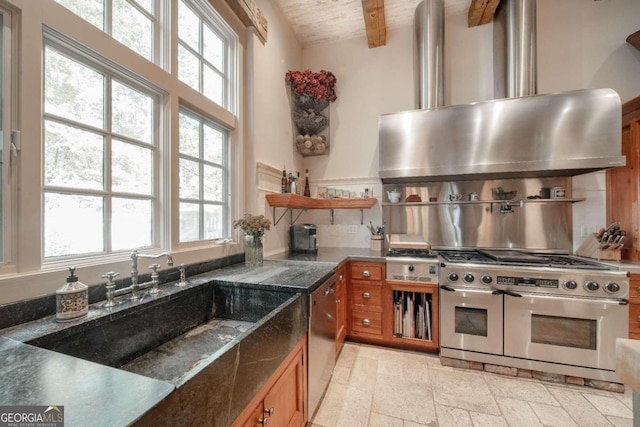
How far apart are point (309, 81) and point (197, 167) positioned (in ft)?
6.04

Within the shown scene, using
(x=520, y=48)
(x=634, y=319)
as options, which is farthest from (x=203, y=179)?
(x=634, y=319)

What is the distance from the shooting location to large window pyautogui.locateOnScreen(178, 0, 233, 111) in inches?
70.2

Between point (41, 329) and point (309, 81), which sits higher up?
point (309, 81)

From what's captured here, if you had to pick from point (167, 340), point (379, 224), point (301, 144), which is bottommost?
point (167, 340)

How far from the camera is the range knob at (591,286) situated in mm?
1916

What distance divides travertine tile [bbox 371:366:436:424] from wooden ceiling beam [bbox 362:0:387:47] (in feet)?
11.2

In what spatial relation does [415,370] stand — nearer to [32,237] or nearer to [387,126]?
[387,126]

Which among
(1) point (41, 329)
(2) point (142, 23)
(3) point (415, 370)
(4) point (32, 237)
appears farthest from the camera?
(3) point (415, 370)

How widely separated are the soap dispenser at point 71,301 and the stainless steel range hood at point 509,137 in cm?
239

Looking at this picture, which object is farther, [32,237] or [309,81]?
[309,81]

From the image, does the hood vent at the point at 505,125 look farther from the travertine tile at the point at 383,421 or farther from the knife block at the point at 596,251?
the travertine tile at the point at 383,421

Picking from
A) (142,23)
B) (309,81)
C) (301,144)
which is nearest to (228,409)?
(142,23)

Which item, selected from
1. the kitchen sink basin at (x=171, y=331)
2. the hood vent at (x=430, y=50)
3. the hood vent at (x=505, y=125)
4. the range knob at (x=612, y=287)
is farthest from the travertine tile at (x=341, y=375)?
the hood vent at (x=430, y=50)

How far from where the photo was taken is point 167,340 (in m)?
1.27
